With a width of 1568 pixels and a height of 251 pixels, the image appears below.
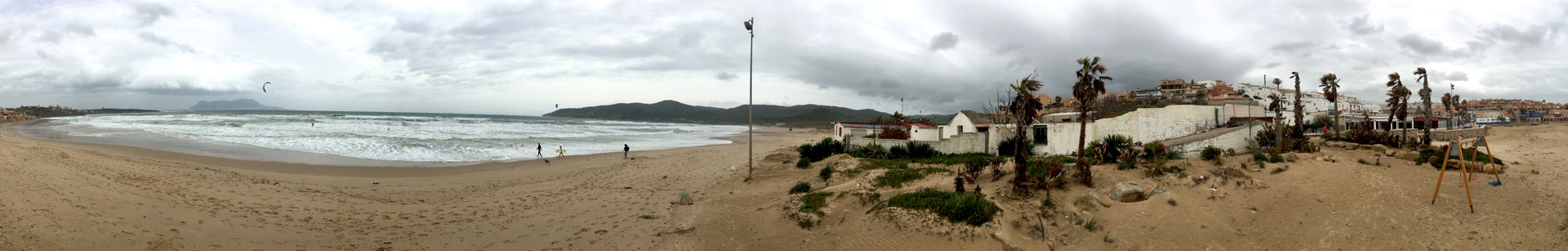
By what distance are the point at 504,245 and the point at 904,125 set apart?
18861 mm

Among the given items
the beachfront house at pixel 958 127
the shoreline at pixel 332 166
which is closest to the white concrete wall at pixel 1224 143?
the beachfront house at pixel 958 127

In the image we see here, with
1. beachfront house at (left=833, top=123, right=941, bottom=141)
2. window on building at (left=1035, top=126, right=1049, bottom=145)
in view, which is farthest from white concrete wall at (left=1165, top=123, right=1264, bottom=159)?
beachfront house at (left=833, top=123, right=941, bottom=141)

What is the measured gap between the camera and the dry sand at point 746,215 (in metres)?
7.54

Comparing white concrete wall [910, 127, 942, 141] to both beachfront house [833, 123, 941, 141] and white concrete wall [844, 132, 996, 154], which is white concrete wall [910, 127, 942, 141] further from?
white concrete wall [844, 132, 996, 154]

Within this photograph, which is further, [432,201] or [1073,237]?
[432,201]

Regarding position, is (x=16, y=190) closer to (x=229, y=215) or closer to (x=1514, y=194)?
(x=229, y=215)

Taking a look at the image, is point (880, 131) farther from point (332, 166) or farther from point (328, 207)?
point (332, 166)

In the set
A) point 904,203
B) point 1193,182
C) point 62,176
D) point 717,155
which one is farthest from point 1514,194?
point 62,176

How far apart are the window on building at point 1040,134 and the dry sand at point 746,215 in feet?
17.3

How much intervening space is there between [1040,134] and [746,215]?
38.9ft

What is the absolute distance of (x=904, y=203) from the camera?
9648mm

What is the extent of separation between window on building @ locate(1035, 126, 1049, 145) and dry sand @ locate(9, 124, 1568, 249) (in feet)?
17.3

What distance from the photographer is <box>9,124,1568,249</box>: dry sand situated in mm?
7539

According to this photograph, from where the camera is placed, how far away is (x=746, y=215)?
35.4 ft
